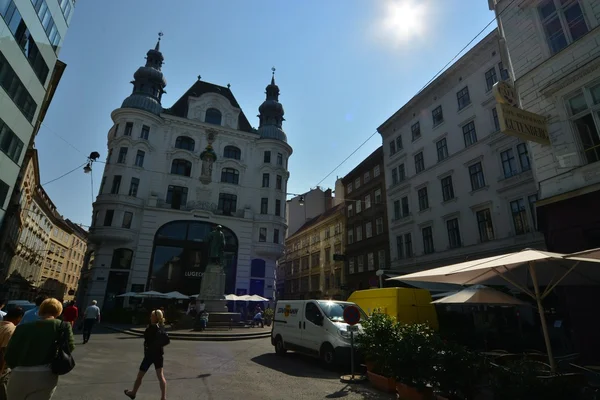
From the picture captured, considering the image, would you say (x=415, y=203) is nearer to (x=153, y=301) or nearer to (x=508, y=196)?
(x=508, y=196)

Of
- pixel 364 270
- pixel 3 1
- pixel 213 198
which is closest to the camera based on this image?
pixel 3 1

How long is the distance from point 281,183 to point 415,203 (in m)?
16.9

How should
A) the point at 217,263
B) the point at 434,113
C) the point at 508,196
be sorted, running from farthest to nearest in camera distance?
1. the point at 434,113
2. the point at 217,263
3. the point at 508,196

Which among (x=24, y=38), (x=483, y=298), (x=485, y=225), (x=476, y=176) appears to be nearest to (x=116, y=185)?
(x=24, y=38)

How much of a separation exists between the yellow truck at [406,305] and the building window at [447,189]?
12.5 m

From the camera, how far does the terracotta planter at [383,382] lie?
23.4 ft

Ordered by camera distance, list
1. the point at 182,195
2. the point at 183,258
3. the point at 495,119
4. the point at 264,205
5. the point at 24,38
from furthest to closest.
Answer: the point at 264,205
the point at 182,195
the point at 183,258
the point at 495,119
the point at 24,38

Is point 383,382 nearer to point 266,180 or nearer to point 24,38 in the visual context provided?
point 24,38

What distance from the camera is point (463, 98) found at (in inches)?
923

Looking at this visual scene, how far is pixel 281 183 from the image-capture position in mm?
37938

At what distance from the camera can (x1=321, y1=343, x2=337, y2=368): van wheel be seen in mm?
9629

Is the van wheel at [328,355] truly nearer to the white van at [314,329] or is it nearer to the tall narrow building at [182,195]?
the white van at [314,329]

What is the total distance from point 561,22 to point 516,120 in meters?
4.38

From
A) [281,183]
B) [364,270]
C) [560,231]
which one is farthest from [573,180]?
[281,183]
